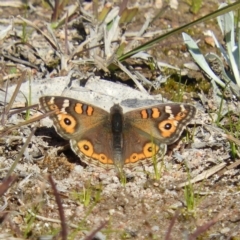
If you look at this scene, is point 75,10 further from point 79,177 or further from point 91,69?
point 79,177

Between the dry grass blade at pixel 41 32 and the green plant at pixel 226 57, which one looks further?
the dry grass blade at pixel 41 32

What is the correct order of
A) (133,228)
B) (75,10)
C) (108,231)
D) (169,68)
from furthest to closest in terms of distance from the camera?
1. (75,10)
2. (169,68)
3. (133,228)
4. (108,231)

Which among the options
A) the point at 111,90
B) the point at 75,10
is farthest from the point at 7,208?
the point at 75,10

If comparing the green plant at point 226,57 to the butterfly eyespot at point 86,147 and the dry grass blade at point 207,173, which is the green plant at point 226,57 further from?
the butterfly eyespot at point 86,147

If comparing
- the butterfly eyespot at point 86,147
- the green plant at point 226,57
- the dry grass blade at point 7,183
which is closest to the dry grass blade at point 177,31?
the green plant at point 226,57

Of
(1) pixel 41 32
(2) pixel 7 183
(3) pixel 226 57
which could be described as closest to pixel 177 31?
(3) pixel 226 57

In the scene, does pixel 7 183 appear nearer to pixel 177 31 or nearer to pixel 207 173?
pixel 207 173
